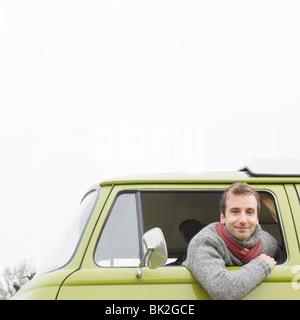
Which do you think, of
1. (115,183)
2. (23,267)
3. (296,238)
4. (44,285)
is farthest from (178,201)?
(23,267)

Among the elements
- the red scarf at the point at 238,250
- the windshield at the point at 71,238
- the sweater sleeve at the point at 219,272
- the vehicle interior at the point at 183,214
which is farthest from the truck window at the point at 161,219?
the sweater sleeve at the point at 219,272

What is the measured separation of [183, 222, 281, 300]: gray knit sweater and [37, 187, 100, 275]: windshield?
30.1 inches

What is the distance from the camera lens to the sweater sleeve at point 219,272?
2855 mm

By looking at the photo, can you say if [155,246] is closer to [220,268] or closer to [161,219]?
[220,268]

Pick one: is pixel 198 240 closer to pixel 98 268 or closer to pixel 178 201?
pixel 98 268

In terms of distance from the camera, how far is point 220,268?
2.91 metres

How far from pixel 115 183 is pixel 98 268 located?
633mm

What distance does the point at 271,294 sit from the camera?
300 cm

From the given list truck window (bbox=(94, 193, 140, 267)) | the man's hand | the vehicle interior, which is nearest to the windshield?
truck window (bbox=(94, 193, 140, 267))

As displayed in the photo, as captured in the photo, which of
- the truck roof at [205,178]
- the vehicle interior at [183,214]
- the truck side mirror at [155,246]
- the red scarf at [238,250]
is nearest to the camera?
the truck side mirror at [155,246]

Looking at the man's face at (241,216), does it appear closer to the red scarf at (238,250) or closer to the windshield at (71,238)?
the red scarf at (238,250)

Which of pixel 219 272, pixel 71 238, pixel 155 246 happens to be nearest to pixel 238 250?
pixel 219 272
